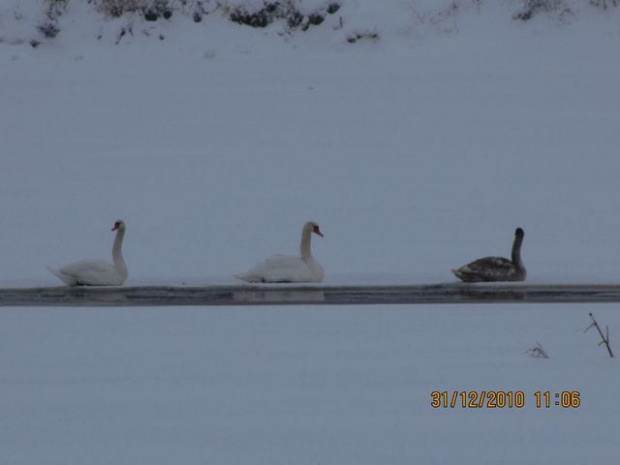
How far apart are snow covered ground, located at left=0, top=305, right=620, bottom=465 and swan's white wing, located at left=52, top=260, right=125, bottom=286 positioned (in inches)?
99.1

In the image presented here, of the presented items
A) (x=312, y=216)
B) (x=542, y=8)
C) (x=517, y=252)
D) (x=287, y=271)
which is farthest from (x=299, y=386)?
(x=542, y=8)

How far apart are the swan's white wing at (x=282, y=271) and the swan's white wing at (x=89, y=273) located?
1471 mm

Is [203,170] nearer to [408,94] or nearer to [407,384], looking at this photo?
[408,94]

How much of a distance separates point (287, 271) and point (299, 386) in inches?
253

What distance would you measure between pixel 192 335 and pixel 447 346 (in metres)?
2.12

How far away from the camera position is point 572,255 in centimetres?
1966

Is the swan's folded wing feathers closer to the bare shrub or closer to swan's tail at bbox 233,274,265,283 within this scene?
swan's tail at bbox 233,274,265,283

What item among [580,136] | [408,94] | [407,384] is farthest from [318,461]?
[408,94]

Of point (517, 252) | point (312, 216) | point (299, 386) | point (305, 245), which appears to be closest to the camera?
point (299, 386)

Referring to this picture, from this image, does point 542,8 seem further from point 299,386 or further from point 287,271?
point 299,386

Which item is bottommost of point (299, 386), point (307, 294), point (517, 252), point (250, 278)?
point (299, 386)

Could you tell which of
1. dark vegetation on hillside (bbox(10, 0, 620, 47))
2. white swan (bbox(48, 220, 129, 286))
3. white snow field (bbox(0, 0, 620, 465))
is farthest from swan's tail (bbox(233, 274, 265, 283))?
dark vegetation on hillside (bbox(10, 0, 620, 47))

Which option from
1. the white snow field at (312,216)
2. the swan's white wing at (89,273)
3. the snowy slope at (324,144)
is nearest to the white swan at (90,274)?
the swan's white wing at (89,273)

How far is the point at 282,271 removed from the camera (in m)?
16.4
